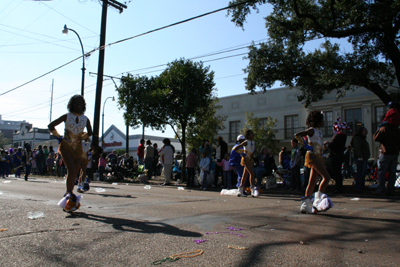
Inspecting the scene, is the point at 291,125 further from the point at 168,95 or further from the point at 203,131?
→ the point at 168,95

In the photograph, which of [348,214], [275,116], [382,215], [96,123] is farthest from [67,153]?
[275,116]

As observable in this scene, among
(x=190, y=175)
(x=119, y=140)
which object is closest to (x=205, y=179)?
(x=190, y=175)

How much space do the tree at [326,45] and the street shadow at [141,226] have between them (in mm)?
11250

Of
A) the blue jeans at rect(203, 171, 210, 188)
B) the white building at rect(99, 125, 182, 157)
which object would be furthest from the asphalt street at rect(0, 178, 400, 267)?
the white building at rect(99, 125, 182, 157)

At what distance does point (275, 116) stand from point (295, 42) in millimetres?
24158

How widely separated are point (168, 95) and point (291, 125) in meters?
24.5

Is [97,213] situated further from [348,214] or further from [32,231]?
[348,214]

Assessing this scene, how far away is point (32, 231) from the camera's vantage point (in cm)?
410

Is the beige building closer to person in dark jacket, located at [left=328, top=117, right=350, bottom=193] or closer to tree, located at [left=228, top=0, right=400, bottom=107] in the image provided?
tree, located at [left=228, top=0, right=400, bottom=107]

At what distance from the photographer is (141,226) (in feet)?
14.6

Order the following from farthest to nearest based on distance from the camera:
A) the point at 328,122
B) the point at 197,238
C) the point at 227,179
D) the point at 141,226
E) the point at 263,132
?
the point at 263,132 → the point at 328,122 → the point at 227,179 → the point at 141,226 → the point at 197,238

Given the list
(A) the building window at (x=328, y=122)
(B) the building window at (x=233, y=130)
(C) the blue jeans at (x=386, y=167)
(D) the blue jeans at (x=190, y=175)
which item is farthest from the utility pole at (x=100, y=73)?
(B) the building window at (x=233, y=130)

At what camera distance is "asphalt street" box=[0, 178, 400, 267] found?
121 inches

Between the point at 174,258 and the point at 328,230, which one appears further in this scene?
the point at 328,230
